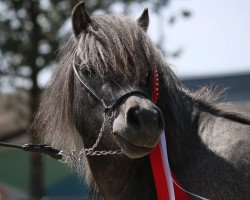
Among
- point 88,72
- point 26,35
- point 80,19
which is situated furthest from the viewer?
point 26,35

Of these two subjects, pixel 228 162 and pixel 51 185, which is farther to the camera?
pixel 51 185

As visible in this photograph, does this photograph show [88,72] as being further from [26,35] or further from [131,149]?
[26,35]

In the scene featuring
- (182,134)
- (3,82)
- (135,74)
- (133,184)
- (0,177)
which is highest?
(135,74)

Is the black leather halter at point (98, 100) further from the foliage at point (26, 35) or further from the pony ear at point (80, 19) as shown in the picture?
the foliage at point (26, 35)

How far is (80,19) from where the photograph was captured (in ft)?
14.6

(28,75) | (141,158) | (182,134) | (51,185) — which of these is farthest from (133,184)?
(51,185)

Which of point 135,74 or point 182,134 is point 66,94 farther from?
point 182,134

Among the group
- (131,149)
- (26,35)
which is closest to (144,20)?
(131,149)

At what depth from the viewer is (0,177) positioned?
20875 millimetres

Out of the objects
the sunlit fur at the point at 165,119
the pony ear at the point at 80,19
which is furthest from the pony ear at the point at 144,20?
the pony ear at the point at 80,19

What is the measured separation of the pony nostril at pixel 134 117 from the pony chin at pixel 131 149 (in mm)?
155

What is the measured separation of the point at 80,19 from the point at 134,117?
1165mm

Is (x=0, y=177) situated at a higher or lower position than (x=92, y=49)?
lower

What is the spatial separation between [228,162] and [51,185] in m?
16.3
